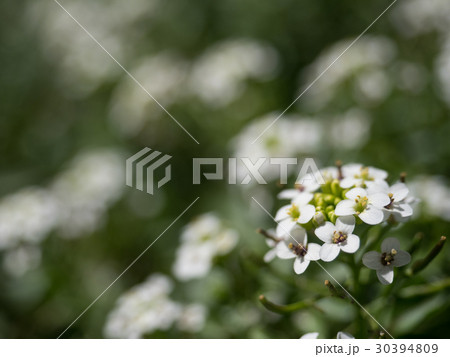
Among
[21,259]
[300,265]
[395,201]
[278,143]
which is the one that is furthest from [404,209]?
[21,259]

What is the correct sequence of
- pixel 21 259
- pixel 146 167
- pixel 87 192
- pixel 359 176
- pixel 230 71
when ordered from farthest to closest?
pixel 146 167, pixel 230 71, pixel 87 192, pixel 21 259, pixel 359 176

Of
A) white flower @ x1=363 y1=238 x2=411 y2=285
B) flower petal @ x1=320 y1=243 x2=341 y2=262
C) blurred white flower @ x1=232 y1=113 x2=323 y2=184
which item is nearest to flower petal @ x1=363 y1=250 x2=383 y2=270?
white flower @ x1=363 y1=238 x2=411 y2=285

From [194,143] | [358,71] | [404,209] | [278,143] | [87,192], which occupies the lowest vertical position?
[404,209]

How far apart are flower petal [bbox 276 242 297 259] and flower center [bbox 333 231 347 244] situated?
139 mm

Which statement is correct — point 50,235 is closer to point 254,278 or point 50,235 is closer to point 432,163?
point 254,278

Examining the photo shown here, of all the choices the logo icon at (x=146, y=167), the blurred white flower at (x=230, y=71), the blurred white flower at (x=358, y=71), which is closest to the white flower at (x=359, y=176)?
the blurred white flower at (x=358, y=71)

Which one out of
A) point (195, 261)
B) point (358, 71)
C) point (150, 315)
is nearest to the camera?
point (150, 315)

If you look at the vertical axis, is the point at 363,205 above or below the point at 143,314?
above

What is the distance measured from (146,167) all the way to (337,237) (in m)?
2.41

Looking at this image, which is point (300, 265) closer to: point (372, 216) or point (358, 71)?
point (372, 216)

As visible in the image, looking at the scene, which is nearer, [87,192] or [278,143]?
[278,143]

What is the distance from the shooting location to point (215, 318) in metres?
2.10

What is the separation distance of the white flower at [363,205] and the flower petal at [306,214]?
0.07m

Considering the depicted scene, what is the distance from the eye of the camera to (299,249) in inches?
55.9
